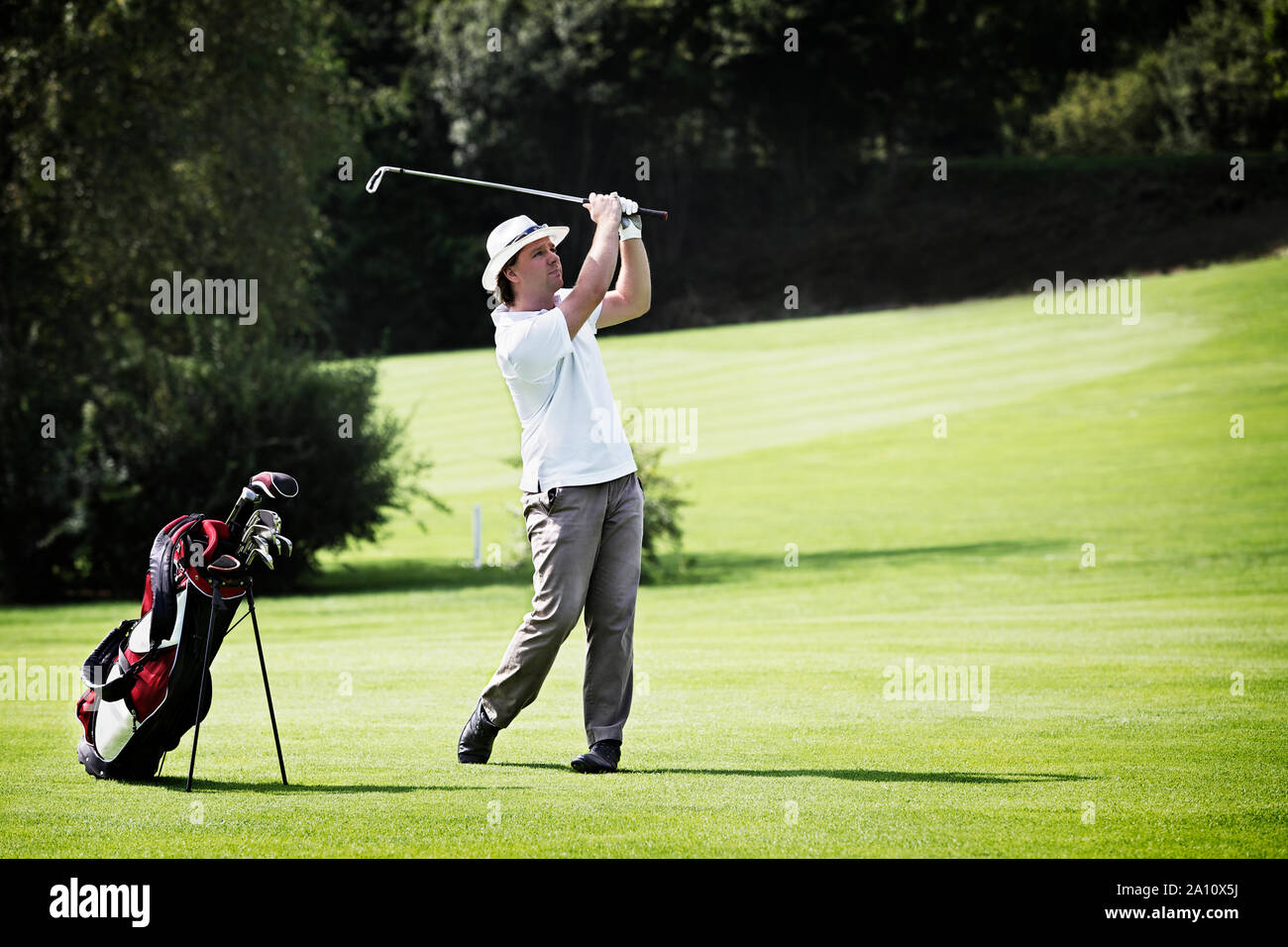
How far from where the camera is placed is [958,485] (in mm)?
29375

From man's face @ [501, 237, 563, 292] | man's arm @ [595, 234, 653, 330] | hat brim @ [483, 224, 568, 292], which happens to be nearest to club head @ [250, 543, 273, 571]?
hat brim @ [483, 224, 568, 292]

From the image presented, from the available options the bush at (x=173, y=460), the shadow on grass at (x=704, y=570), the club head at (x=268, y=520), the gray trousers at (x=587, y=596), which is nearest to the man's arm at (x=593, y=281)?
the gray trousers at (x=587, y=596)

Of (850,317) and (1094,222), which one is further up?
(1094,222)

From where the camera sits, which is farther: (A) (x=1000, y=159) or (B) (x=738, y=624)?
(A) (x=1000, y=159)

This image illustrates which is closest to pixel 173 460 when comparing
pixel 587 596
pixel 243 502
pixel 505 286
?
pixel 505 286

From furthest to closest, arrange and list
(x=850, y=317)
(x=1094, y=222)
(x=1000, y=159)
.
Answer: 1. (x=1000, y=159)
2. (x=1094, y=222)
3. (x=850, y=317)

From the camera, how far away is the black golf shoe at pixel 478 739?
6.86m

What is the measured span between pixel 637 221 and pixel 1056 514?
20818 millimetres

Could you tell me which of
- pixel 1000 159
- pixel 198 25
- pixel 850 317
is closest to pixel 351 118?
pixel 198 25

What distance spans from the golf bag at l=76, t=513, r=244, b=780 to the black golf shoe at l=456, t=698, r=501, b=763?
1151 mm

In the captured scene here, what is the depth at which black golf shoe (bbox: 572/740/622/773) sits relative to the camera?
6.57 meters

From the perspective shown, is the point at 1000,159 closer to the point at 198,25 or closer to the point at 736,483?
the point at 736,483

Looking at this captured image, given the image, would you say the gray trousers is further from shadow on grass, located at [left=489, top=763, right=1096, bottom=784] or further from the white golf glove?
the white golf glove

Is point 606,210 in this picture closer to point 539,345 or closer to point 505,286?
point 505,286
